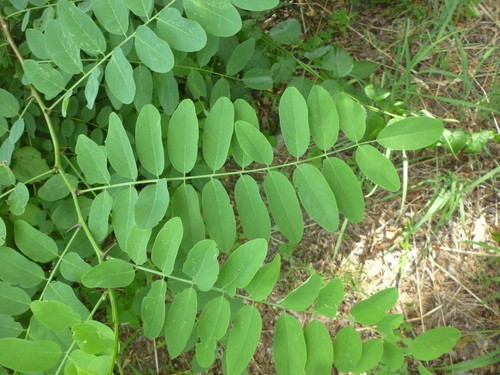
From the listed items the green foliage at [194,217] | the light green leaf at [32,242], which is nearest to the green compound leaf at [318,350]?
the green foliage at [194,217]

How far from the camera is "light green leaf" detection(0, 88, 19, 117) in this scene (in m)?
1.82

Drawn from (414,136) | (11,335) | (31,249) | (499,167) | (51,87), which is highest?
(51,87)

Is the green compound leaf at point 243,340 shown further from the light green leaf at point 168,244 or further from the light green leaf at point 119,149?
the light green leaf at point 119,149

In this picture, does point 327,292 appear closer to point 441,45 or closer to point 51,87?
point 51,87

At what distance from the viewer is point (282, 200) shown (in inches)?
58.6

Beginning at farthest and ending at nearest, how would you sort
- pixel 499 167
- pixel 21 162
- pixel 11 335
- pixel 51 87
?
pixel 499 167, pixel 21 162, pixel 51 87, pixel 11 335

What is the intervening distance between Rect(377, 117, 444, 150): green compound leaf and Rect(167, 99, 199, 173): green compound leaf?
20.3 inches

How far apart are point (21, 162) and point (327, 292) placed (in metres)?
1.36

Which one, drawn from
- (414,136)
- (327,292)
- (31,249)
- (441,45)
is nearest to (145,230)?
(31,249)

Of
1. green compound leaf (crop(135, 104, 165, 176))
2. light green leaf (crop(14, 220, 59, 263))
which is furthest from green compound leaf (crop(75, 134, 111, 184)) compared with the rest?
light green leaf (crop(14, 220, 59, 263))

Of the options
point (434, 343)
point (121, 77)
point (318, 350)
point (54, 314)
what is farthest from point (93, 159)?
point (434, 343)

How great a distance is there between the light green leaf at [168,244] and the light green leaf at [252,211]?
0.70 feet

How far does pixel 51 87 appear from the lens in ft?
5.46

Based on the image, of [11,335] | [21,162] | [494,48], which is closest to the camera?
[11,335]
